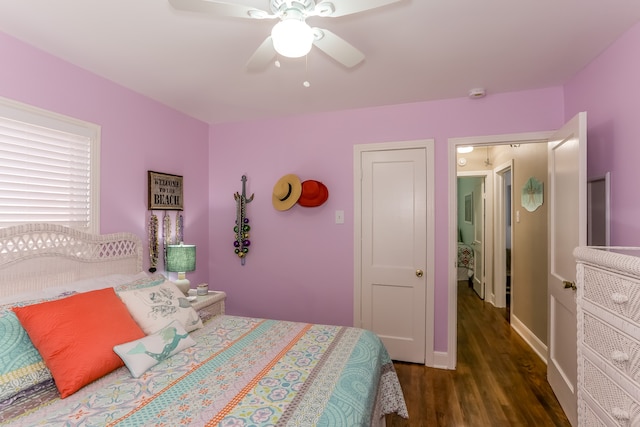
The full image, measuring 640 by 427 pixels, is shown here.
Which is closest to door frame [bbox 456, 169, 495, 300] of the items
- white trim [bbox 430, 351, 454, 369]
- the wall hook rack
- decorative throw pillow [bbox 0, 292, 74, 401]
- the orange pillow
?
white trim [bbox 430, 351, 454, 369]

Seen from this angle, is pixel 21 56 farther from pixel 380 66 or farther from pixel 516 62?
pixel 516 62

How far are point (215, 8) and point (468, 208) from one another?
6.81 metres

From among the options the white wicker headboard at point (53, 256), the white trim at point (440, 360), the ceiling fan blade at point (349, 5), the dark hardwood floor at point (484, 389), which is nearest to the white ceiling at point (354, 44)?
the ceiling fan blade at point (349, 5)

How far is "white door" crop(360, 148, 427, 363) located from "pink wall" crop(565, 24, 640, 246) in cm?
119

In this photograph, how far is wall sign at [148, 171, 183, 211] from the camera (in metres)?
Answer: 2.84

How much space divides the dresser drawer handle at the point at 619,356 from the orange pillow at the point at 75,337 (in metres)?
2.00

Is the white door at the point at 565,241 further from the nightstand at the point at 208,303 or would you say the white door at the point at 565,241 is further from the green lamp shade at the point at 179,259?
the green lamp shade at the point at 179,259

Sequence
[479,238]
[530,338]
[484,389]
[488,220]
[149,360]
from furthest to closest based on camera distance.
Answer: [479,238] → [488,220] → [530,338] → [484,389] → [149,360]

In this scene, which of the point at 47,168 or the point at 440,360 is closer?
the point at 47,168

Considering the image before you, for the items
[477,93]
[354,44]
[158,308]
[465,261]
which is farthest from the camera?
[465,261]

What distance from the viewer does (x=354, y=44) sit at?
2.04 metres

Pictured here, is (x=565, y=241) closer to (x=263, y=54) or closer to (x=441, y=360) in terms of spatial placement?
(x=441, y=360)

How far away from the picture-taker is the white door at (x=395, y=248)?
10.0 feet

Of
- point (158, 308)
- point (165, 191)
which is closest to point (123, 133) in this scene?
point (165, 191)
